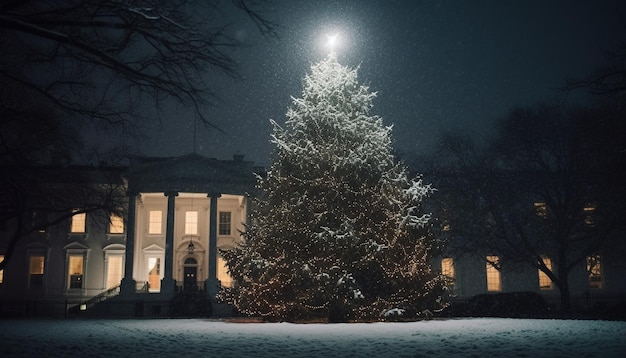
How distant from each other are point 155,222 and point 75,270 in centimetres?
737

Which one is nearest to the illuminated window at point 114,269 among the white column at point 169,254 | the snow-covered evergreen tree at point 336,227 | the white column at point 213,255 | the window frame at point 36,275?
the window frame at point 36,275

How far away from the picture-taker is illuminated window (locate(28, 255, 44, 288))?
152 feet

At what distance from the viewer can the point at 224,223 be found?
2002 inches

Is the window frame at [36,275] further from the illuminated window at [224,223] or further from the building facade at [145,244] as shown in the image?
the illuminated window at [224,223]

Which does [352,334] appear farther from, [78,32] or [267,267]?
[78,32]

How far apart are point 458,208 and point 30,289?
33478 millimetres

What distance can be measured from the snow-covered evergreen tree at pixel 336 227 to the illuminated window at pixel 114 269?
85.3 feet

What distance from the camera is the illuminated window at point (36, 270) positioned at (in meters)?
46.3

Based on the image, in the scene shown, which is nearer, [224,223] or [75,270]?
[75,270]

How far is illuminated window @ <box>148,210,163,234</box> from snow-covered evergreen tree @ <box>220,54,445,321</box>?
26155 mm

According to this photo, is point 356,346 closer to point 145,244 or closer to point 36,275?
point 145,244

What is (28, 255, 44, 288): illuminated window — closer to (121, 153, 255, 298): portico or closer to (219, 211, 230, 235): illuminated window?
(121, 153, 255, 298): portico

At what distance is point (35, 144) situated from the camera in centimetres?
2283

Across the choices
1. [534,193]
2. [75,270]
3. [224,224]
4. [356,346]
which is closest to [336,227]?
[356,346]
